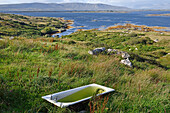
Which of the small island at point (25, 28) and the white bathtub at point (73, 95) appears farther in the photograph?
the small island at point (25, 28)

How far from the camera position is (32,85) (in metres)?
4.75

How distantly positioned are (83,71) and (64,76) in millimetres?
1005

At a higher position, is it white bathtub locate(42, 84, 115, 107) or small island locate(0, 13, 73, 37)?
white bathtub locate(42, 84, 115, 107)

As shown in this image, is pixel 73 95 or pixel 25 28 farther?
pixel 25 28

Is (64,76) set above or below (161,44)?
above

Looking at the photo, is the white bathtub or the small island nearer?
the white bathtub

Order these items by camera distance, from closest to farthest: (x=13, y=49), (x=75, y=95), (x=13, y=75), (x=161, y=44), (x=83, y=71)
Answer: (x=75, y=95) → (x=13, y=75) → (x=83, y=71) → (x=13, y=49) → (x=161, y=44)

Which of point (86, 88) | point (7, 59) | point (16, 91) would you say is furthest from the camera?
point (7, 59)

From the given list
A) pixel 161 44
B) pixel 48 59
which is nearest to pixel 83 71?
pixel 48 59

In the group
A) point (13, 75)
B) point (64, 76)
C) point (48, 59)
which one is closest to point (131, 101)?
point (64, 76)

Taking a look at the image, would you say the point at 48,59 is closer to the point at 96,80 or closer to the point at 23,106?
the point at 96,80

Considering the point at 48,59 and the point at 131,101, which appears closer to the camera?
the point at 131,101

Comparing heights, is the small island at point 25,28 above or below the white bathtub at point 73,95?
below

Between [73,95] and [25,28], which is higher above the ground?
[73,95]
